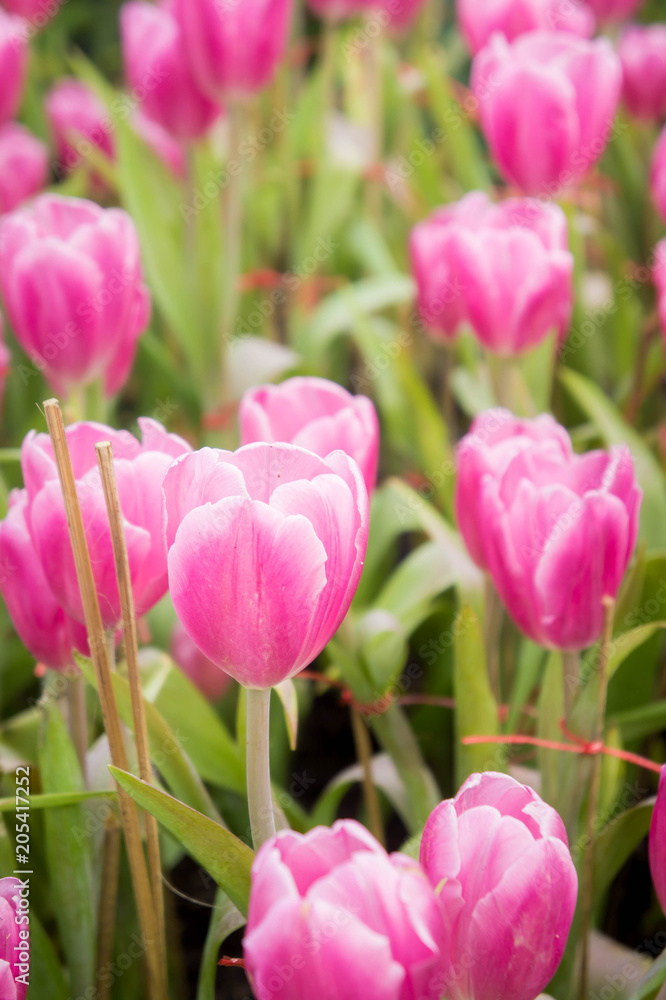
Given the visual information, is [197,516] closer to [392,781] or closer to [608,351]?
[392,781]

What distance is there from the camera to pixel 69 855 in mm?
494

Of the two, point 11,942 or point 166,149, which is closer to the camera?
point 11,942

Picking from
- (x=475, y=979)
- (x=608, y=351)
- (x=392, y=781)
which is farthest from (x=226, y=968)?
(x=608, y=351)

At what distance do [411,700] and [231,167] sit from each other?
1.71ft

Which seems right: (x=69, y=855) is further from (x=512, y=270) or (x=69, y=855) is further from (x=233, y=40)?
(x=233, y=40)

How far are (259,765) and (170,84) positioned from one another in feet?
2.53

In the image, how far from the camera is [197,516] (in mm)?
343

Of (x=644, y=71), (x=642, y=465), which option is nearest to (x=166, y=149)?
(x=644, y=71)

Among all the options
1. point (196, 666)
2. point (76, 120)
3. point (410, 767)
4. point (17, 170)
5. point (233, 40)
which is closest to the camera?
point (410, 767)

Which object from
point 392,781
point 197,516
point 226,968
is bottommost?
point 226,968

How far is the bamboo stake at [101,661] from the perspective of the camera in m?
0.37

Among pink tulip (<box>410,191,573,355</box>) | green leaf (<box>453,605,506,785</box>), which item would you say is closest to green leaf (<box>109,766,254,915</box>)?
green leaf (<box>453,605,506,785</box>)

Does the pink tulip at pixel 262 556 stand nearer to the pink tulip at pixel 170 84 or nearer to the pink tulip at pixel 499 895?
the pink tulip at pixel 499 895

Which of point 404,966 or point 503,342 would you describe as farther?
point 503,342
